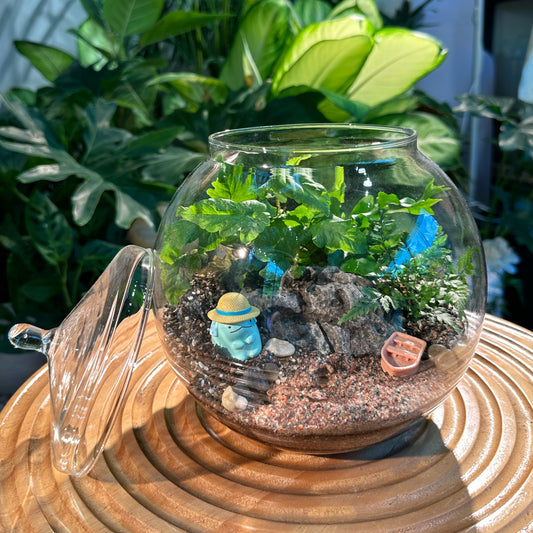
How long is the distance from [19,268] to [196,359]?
1173 millimetres

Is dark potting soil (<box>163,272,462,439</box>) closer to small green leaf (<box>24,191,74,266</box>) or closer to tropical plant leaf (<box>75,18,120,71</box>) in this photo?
small green leaf (<box>24,191,74,266</box>)

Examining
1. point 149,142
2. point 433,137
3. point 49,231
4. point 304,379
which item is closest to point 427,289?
point 304,379

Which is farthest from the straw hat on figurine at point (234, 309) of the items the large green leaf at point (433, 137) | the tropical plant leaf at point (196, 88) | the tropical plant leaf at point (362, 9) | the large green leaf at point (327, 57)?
the tropical plant leaf at point (362, 9)

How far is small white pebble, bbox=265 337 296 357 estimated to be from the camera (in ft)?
1.67

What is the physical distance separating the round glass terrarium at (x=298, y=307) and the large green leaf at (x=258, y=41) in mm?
1394

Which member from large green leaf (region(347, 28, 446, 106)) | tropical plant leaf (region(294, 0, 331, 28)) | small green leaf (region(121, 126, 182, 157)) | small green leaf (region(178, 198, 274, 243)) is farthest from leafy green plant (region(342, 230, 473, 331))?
tropical plant leaf (region(294, 0, 331, 28))

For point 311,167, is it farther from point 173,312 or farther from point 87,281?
point 87,281

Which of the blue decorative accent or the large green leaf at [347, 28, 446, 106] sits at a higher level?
the blue decorative accent

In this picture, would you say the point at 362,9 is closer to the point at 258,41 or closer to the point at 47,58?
the point at 258,41

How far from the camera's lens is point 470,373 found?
78 cm

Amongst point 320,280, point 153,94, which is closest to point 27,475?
point 320,280

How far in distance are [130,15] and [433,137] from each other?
1.08 m

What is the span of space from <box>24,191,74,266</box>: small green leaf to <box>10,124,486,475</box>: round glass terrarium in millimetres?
841

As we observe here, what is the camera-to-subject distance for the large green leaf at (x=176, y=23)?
1622 millimetres
